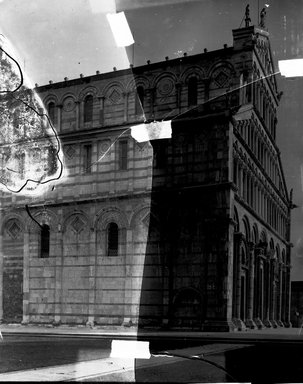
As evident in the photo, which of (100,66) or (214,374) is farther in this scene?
(100,66)

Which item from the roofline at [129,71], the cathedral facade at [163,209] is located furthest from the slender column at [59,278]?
the roofline at [129,71]

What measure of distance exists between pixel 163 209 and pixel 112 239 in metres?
0.33

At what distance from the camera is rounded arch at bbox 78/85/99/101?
12.0 ft

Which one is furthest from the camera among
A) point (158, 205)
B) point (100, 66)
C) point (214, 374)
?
point (100, 66)

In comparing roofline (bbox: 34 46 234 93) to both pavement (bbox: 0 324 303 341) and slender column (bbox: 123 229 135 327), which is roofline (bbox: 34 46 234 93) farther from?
pavement (bbox: 0 324 303 341)

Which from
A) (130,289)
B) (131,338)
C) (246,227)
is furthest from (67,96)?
(131,338)

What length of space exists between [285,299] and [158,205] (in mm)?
783

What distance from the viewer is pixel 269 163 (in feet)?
11.0

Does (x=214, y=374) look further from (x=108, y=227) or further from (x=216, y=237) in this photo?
(x=108, y=227)

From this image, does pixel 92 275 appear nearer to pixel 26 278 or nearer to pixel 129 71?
pixel 26 278

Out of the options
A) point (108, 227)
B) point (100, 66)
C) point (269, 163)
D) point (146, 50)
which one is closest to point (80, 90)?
point (100, 66)

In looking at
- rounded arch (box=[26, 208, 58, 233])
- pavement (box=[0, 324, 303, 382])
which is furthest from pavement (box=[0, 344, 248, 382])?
rounded arch (box=[26, 208, 58, 233])

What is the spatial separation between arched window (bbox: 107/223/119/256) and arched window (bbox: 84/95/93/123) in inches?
23.1

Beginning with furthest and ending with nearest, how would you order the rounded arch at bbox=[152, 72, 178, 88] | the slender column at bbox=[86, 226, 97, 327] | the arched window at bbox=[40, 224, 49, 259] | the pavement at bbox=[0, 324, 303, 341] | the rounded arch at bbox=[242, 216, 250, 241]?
→ the arched window at bbox=[40, 224, 49, 259] → the slender column at bbox=[86, 226, 97, 327] → the rounded arch at bbox=[152, 72, 178, 88] → the rounded arch at bbox=[242, 216, 250, 241] → the pavement at bbox=[0, 324, 303, 341]
